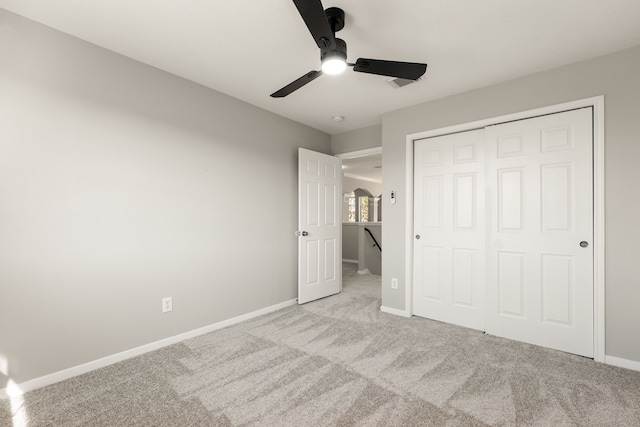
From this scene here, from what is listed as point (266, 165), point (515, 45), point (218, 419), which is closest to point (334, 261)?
point (266, 165)

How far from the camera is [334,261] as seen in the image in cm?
427

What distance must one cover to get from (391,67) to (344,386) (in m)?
2.08

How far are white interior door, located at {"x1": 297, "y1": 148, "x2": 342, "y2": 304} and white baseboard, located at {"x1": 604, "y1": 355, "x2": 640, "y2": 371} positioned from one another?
2817mm

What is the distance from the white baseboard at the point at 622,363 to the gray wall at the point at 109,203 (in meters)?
3.14

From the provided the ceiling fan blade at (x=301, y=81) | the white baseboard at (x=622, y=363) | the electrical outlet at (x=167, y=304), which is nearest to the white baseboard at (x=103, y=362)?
the electrical outlet at (x=167, y=304)

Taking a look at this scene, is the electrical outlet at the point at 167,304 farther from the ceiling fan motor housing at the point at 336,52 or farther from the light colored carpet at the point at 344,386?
the ceiling fan motor housing at the point at 336,52

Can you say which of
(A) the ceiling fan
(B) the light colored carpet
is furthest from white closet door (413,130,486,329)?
(A) the ceiling fan

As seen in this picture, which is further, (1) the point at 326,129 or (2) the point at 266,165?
(1) the point at 326,129

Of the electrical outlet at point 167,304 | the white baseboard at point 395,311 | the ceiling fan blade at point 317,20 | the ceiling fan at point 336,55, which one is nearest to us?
the ceiling fan blade at point 317,20

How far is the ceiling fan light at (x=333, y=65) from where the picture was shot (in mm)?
1756

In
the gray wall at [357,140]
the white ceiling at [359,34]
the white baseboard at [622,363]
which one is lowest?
the white baseboard at [622,363]

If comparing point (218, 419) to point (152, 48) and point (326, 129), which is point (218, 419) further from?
point (326, 129)

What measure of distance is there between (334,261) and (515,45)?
3.10 m

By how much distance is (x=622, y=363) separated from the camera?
7.30ft
